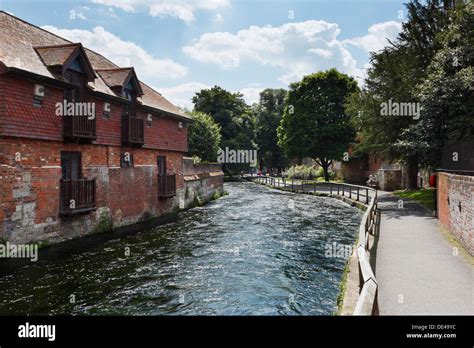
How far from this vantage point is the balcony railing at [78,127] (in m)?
14.6

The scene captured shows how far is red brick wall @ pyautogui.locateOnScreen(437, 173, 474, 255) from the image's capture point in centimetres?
1040

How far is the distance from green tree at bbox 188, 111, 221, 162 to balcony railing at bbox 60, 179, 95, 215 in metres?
30.7

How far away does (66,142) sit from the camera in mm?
14938

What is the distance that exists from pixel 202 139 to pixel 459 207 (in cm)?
3709

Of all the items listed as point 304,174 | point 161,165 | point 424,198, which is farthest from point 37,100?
point 304,174

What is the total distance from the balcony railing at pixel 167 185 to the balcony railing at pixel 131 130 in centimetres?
338

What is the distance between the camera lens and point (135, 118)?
761 inches

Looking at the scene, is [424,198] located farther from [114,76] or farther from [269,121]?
[269,121]

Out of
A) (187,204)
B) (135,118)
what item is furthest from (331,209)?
(135,118)

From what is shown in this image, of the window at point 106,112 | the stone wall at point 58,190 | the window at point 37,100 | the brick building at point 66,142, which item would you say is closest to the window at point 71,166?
the brick building at point 66,142

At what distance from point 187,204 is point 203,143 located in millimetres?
21351

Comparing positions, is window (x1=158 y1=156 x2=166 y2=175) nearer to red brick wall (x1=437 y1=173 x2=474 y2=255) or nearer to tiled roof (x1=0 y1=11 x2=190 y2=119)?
tiled roof (x1=0 y1=11 x2=190 y2=119)
